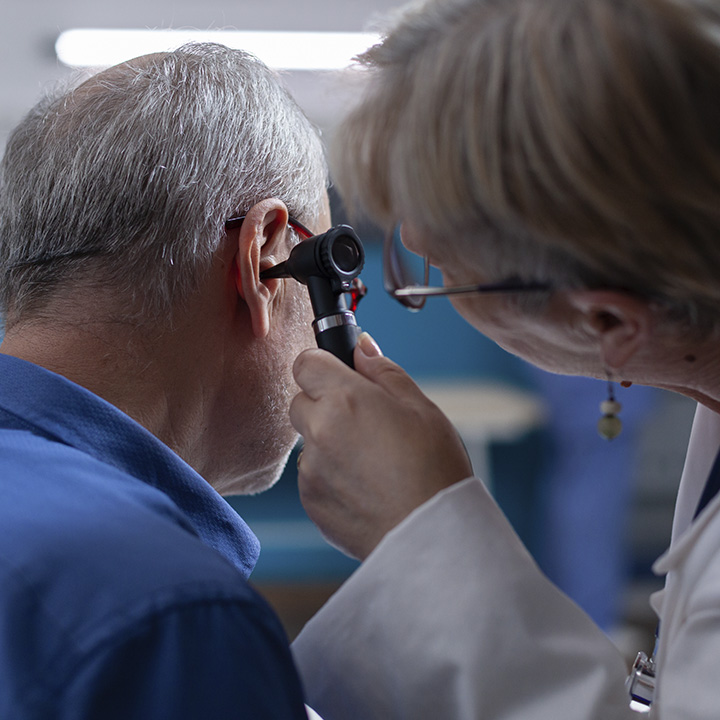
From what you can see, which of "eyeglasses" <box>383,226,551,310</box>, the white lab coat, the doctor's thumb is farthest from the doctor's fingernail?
the white lab coat

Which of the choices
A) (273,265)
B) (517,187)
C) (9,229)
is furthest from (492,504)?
(9,229)

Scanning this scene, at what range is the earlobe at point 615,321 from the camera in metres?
0.75

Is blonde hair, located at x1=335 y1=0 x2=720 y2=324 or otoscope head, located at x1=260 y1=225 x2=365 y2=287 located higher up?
blonde hair, located at x1=335 y1=0 x2=720 y2=324

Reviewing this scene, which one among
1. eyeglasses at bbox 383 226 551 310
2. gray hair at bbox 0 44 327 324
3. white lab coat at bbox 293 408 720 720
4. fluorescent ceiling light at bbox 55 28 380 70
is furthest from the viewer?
fluorescent ceiling light at bbox 55 28 380 70

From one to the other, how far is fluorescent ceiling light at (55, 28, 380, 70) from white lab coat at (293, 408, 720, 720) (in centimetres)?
299

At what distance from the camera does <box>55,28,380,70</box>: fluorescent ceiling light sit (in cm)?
345

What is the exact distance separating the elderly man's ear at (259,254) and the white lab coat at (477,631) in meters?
0.42

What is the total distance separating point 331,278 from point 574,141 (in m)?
0.46

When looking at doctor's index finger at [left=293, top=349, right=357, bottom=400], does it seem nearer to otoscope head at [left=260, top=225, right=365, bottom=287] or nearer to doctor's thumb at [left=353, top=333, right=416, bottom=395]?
doctor's thumb at [left=353, top=333, right=416, bottom=395]

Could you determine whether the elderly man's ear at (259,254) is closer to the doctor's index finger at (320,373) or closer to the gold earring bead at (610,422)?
the doctor's index finger at (320,373)

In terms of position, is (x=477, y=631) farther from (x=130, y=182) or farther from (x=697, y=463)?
(x=130, y=182)

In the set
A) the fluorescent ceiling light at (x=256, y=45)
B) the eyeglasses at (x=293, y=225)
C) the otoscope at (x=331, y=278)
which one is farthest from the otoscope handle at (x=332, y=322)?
the fluorescent ceiling light at (x=256, y=45)

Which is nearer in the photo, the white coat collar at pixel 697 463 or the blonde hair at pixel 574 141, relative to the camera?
the blonde hair at pixel 574 141

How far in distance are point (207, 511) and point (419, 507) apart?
31 centimetres
